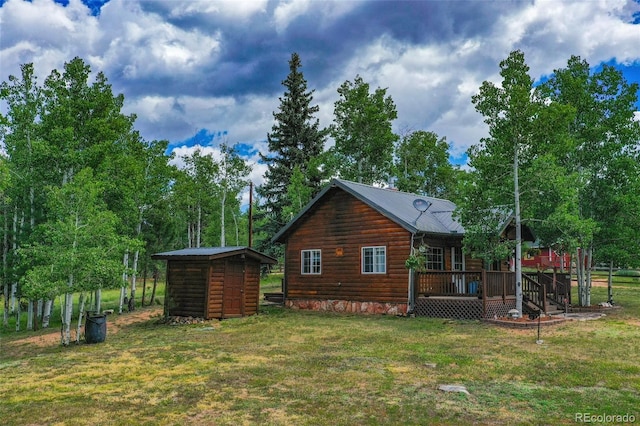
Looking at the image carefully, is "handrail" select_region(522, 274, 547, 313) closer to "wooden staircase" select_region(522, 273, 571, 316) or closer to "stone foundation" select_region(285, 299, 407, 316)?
"wooden staircase" select_region(522, 273, 571, 316)

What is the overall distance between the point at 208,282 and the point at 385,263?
276 inches

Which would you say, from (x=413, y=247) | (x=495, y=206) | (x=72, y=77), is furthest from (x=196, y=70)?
(x=495, y=206)

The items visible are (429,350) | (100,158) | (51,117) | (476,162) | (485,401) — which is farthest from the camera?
(100,158)

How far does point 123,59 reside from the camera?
75.3 ft

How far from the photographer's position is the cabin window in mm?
A: 21375

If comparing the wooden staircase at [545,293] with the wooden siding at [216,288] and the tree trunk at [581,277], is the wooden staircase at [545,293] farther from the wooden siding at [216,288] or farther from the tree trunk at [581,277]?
the wooden siding at [216,288]

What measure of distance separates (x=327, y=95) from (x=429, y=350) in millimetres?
35259

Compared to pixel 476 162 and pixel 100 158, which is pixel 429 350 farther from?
pixel 100 158

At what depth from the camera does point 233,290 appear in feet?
58.9

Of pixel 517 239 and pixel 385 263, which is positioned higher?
pixel 517 239

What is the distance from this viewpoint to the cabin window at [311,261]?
2138 cm

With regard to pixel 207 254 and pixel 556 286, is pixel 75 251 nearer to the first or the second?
pixel 207 254

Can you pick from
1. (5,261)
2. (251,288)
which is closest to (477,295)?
(251,288)

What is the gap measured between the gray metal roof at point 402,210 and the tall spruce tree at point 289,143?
15.4 meters
